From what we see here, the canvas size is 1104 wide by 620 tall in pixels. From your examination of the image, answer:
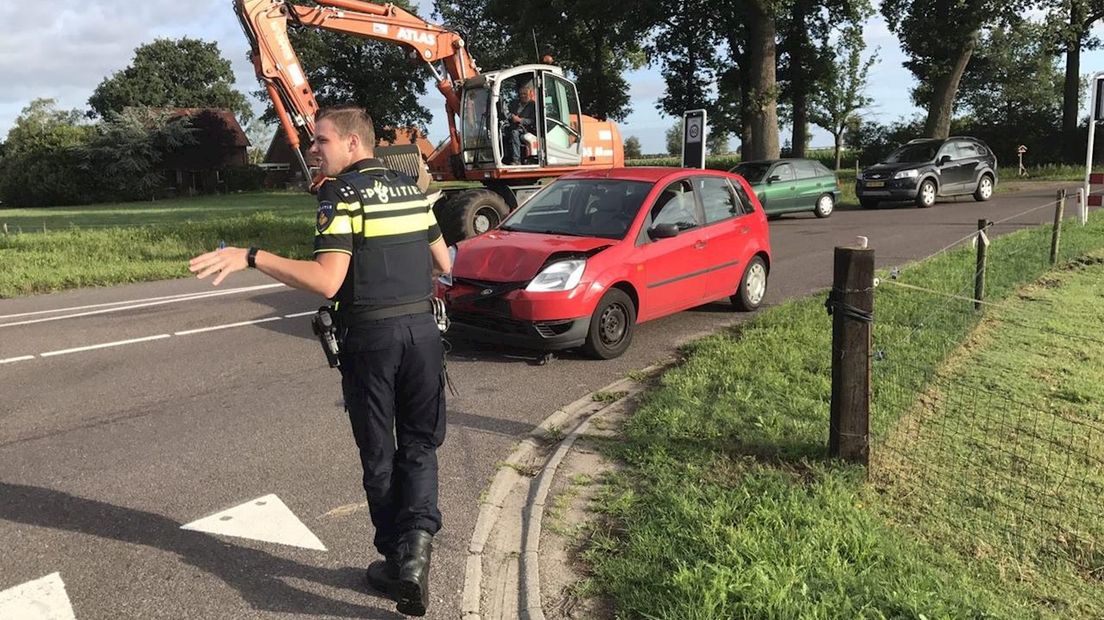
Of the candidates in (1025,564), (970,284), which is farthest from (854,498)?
(970,284)

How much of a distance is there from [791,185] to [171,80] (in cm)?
8837

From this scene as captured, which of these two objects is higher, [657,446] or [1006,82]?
[1006,82]

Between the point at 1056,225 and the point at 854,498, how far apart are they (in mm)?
8134

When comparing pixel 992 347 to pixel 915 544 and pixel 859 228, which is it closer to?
pixel 915 544

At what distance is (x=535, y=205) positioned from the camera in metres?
7.75

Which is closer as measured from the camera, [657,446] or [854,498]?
[854,498]

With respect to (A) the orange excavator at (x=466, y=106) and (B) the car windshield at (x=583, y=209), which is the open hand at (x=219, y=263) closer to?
(B) the car windshield at (x=583, y=209)

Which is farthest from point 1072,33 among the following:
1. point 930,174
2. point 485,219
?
point 485,219

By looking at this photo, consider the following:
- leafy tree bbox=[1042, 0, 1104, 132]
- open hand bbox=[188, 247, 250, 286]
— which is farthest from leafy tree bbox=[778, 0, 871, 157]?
open hand bbox=[188, 247, 250, 286]

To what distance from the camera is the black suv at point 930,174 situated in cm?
2053

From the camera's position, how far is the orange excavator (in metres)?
13.1

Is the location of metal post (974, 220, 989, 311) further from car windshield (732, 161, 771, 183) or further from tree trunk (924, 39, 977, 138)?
tree trunk (924, 39, 977, 138)

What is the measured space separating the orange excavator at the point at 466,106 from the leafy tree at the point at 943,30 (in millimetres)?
18260

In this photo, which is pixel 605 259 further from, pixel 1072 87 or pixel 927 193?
pixel 1072 87
